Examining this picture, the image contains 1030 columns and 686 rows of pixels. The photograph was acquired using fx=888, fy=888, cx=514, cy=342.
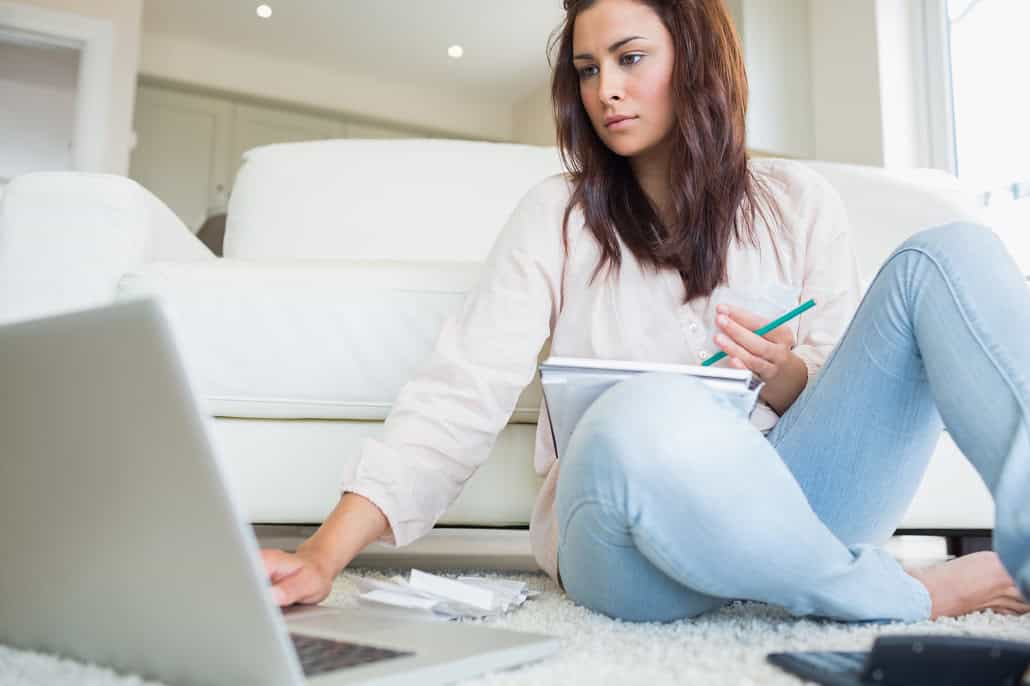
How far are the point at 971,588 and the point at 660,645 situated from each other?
36cm

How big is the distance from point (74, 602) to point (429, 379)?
0.44 m

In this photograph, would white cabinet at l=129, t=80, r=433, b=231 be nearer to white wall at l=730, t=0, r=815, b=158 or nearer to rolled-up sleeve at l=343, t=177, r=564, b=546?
white wall at l=730, t=0, r=815, b=158

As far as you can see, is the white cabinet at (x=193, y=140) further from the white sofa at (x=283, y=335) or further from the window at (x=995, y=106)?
the white sofa at (x=283, y=335)

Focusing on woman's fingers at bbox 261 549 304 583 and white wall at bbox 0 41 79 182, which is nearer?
woman's fingers at bbox 261 549 304 583

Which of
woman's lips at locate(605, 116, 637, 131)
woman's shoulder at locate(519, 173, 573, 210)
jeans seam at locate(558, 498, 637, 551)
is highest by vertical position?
woman's lips at locate(605, 116, 637, 131)

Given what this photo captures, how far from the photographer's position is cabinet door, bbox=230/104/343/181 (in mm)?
5328

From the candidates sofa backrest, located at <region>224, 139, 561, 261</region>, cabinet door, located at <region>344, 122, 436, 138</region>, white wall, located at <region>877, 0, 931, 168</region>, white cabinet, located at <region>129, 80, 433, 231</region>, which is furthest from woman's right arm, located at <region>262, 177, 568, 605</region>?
cabinet door, located at <region>344, 122, 436, 138</region>

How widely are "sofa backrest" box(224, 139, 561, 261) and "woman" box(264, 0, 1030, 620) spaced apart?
2.30 ft

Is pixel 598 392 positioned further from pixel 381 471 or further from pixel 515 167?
pixel 515 167

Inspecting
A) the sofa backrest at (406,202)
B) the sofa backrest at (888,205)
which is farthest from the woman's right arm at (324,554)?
the sofa backrest at (888,205)

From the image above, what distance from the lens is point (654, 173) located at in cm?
112

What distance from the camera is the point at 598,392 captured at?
28.5 inches

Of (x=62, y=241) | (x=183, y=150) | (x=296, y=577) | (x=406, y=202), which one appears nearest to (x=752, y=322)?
(x=296, y=577)

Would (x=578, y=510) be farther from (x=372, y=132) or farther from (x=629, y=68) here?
(x=372, y=132)
